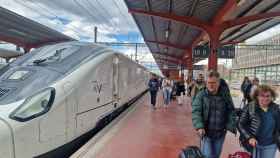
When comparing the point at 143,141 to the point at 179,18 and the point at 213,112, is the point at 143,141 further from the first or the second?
the point at 179,18

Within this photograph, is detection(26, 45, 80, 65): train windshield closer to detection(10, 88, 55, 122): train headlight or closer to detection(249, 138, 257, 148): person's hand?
detection(10, 88, 55, 122): train headlight

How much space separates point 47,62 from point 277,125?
12.6 ft

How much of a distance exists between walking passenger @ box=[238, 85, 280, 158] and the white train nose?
2.70m

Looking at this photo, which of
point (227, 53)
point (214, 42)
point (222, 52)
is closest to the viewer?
point (214, 42)

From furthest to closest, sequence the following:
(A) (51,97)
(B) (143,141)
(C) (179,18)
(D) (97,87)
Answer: (C) (179,18) < (B) (143,141) < (D) (97,87) < (A) (51,97)

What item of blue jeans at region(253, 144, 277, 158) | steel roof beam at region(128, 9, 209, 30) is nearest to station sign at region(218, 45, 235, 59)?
steel roof beam at region(128, 9, 209, 30)

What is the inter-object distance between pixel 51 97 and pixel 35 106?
0.27 metres

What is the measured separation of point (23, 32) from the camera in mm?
19094

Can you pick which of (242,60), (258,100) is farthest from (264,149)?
(242,60)

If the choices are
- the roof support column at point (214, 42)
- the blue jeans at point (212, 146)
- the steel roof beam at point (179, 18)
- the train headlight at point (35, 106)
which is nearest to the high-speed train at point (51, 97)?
the train headlight at point (35, 106)

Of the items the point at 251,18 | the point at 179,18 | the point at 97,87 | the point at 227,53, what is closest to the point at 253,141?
the point at 97,87

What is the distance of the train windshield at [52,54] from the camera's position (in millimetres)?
5375

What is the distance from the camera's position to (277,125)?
3.32 meters

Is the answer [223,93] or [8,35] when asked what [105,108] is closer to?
[223,93]
